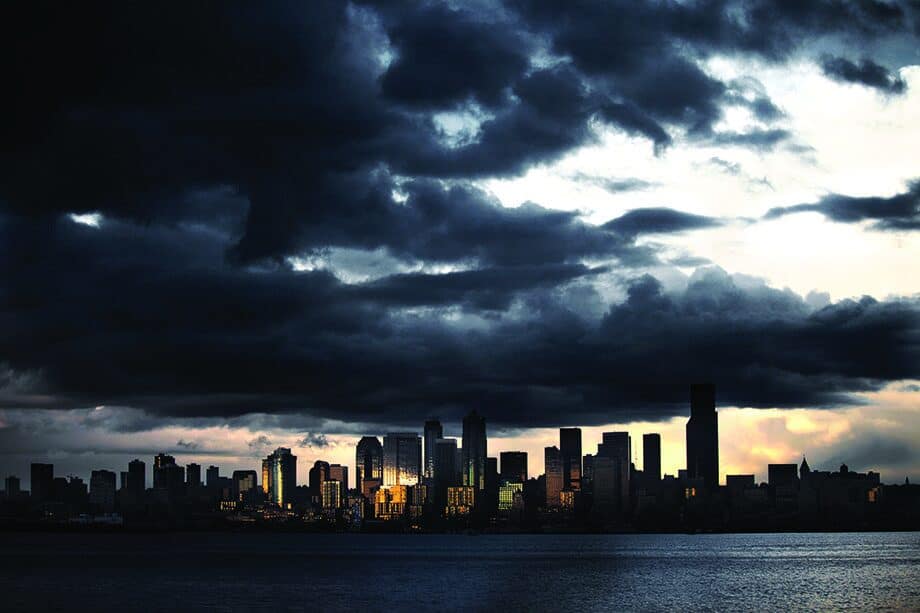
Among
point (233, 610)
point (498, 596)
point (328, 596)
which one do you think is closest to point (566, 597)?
point (498, 596)

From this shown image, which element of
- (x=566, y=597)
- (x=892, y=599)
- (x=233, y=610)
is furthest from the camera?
(x=566, y=597)

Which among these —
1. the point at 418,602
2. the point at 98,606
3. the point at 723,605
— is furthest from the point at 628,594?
Answer: the point at 98,606

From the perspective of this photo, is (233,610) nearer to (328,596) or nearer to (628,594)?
(328,596)

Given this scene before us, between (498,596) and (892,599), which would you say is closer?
(892,599)

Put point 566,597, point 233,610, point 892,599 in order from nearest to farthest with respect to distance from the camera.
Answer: point 233,610
point 892,599
point 566,597

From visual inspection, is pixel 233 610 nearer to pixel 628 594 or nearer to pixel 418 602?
pixel 418 602

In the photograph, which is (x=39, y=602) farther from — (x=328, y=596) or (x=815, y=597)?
(x=815, y=597)

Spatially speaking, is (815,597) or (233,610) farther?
(815,597)

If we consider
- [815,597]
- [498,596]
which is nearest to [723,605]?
[815,597]
